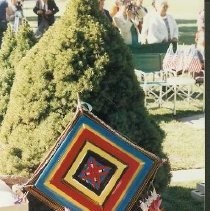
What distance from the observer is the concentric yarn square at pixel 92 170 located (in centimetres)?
365

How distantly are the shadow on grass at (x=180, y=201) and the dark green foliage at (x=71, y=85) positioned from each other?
101 centimetres

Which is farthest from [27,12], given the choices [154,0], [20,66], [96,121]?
[96,121]

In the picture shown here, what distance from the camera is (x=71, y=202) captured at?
3.70 meters

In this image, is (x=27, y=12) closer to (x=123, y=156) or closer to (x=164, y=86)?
(x=164, y=86)

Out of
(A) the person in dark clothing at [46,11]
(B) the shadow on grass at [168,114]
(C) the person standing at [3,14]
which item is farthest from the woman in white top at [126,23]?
(C) the person standing at [3,14]

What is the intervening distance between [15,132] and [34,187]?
2.58 ft

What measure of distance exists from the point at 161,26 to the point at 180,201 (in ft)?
5.13

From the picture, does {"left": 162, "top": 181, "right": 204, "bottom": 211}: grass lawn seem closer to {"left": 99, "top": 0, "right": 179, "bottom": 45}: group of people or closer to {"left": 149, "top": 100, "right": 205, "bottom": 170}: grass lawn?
{"left": 149, "top": 100, "right": 205, "bottom": 170}: grass lawn

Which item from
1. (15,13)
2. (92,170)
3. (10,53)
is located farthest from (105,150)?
(10,53)

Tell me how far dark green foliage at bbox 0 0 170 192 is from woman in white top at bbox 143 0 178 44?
803 mm

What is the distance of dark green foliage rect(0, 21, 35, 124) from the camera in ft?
17.4

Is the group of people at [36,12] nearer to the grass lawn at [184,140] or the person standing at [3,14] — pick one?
the person standing at [3,14]

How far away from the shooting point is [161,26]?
5016 millimetres

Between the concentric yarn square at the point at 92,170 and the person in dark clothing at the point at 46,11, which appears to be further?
the person in dark clothing at the point at 46,11
